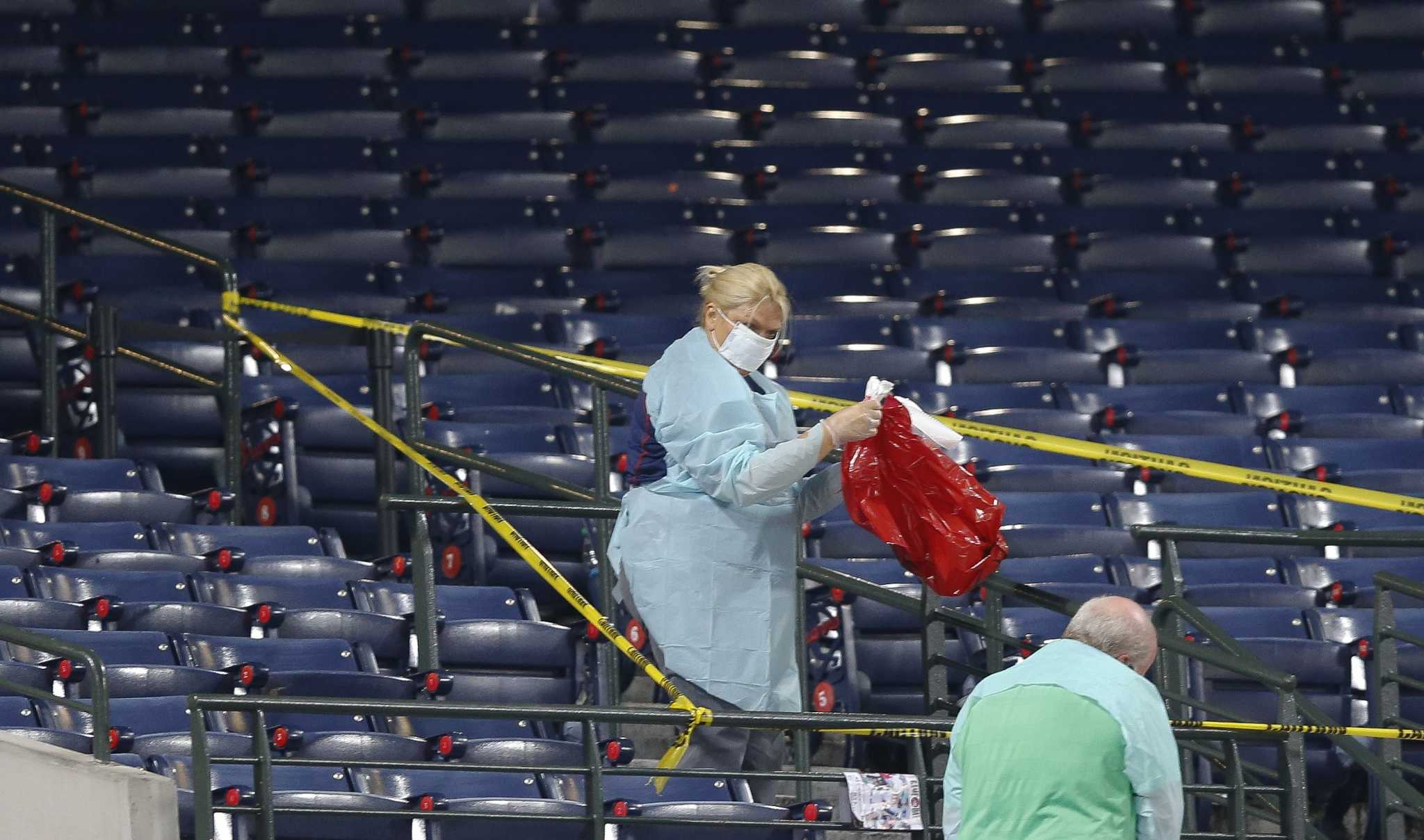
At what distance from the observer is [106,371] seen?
722cm

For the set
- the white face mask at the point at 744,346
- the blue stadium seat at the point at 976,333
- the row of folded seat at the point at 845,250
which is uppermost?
the row of folded seat at the point at 845,250

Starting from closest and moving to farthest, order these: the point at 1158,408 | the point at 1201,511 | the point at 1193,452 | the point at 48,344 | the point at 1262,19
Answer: the point at 48,344
the point at 1201,511
the point at 1193,452
the point at 1158,408
the point at 1262,19

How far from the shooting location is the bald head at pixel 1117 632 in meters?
3.88

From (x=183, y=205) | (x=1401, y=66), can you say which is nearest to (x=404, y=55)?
(x=183, y=205)

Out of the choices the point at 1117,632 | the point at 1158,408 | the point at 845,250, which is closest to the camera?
the point at 1117,632

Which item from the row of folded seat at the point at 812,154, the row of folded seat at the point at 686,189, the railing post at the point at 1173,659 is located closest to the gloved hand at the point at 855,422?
the railing post at the point at 1173,659

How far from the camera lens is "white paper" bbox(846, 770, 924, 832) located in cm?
470

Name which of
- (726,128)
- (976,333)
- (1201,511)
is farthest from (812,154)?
(1201,511)

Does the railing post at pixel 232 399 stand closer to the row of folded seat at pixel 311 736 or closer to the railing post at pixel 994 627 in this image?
the row of folded seat at pixel 311 736

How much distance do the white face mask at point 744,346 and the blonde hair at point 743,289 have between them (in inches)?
0.6

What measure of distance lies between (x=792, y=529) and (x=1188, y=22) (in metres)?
8.29

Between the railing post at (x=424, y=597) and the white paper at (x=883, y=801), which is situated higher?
the railing post at (x=424, y=597)

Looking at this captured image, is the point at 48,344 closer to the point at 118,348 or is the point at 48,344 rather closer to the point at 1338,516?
the point at 118,348

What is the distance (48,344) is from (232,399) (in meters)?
0.72
